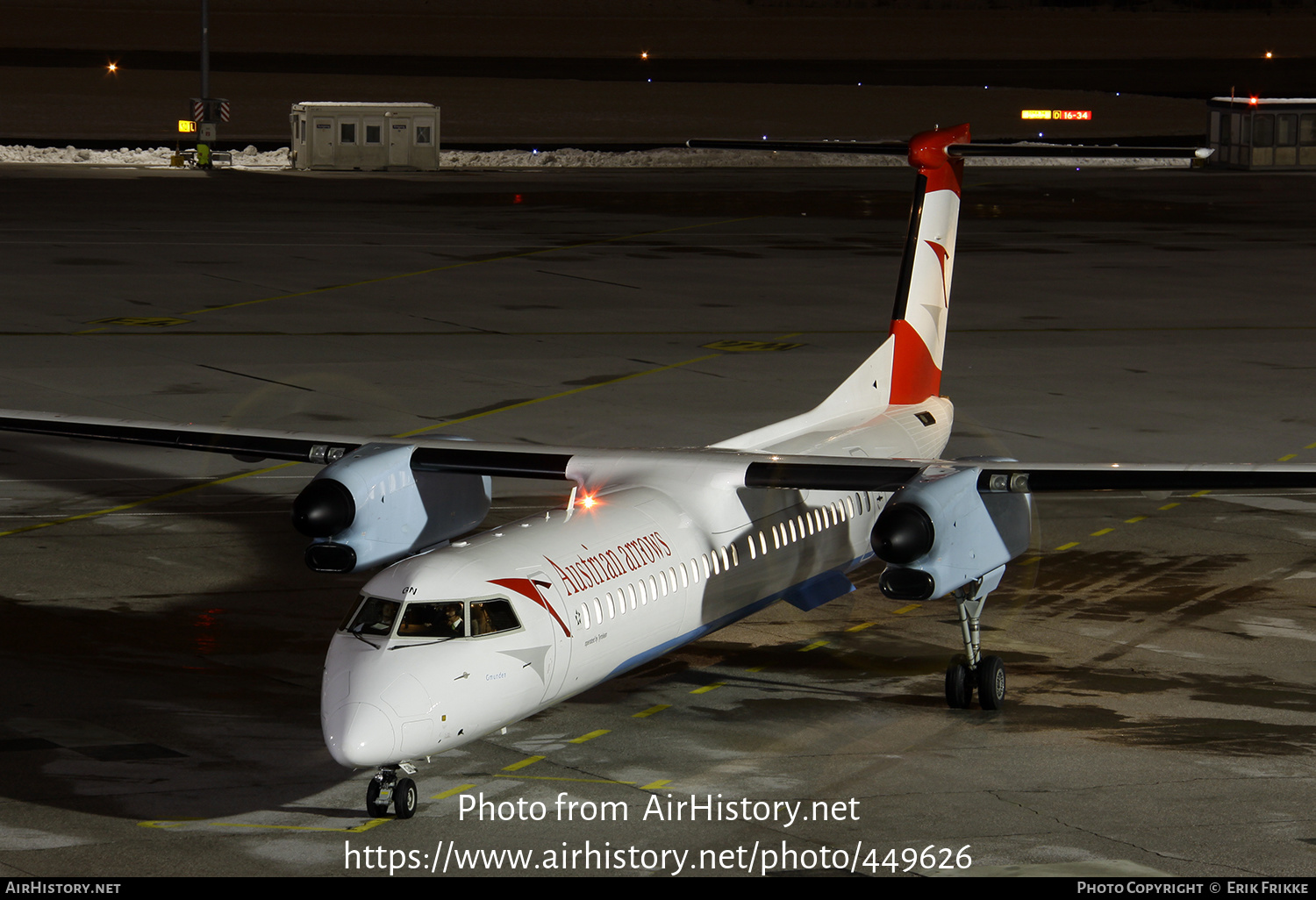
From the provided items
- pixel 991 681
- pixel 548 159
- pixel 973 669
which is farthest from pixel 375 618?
pixel 548 159

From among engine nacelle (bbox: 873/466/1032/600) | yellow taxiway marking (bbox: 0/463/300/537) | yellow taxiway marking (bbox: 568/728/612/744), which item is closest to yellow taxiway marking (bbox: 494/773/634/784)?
yellow taxiway marking (bbox: 568/728/612/744)

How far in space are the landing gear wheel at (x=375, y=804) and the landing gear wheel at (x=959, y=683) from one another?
6910mm

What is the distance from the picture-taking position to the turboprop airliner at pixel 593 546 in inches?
624

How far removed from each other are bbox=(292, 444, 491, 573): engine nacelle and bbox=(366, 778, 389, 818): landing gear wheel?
3519 millimetres

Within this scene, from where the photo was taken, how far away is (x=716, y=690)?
2031 cm

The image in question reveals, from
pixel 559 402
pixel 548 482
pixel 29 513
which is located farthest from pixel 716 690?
pixel 559 402

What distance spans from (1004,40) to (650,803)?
614ft

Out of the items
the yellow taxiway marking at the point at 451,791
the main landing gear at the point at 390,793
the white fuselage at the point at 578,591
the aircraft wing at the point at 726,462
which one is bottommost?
the yellow taxiway marking at the point at 451,791

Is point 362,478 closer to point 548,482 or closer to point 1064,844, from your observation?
point 1064,844

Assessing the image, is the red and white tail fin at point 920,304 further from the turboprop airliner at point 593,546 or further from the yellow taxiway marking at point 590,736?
the yellow taxiway marking at point 590,736

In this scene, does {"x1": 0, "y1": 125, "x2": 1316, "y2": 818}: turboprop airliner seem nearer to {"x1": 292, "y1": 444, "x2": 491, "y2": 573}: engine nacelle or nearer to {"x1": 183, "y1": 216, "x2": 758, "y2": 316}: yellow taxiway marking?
{"x1": 292, "y1": 444, "x2": 491, "y2": 573}: engine nacelle

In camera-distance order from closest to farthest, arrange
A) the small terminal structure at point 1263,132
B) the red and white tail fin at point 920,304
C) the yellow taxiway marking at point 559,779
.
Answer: the yellow taxiway marking at point 559,779 → the red and white tail fin at point 920,304 → the small terminal structure at point 1263,132

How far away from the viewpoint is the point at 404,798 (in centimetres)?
1611

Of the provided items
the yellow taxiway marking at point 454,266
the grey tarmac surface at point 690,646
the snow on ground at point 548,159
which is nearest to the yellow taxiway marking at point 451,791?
the grey tarmac surface at point 690,646
